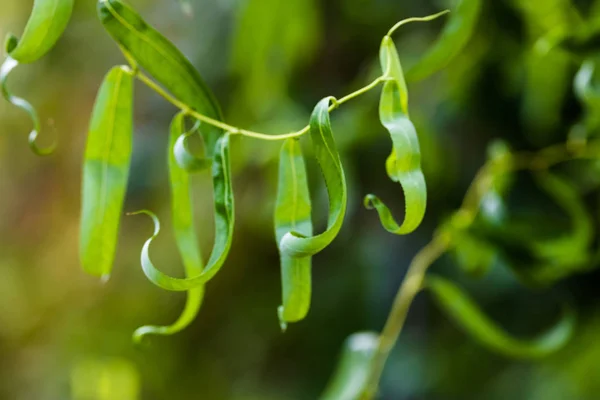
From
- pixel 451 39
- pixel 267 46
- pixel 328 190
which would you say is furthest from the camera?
pixel 267 46

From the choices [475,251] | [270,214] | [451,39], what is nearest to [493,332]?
[475,251]

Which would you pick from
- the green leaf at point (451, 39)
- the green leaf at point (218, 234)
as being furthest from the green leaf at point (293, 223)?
the green leaf at point (451, 39)

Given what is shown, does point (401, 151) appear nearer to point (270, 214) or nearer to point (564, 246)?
point (564, 246)

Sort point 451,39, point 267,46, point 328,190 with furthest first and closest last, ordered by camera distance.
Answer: point 267,46
point 451,39
point 328,190

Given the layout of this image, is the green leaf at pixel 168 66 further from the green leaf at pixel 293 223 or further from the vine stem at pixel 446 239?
the vine stem at pixel 446 239

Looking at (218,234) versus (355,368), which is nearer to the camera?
(218,234)

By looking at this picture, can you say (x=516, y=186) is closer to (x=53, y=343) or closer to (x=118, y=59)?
(x=118, y=59)

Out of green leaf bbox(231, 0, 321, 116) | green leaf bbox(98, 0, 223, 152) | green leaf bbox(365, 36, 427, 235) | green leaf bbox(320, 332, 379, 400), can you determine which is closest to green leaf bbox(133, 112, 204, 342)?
green leaf bbox(98, 0, 223, 152)

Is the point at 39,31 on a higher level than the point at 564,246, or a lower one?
higher
